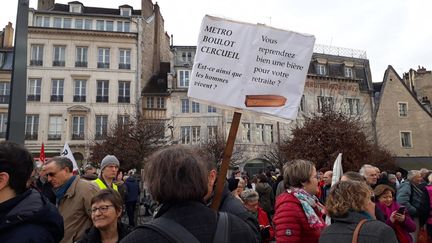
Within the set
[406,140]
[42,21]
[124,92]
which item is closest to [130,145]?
[124,92]

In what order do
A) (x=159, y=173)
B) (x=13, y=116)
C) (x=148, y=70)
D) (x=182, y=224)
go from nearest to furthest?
(x=182, y=224) < (x=159, y=173) < (x=13, y=116) < (x=148, y=70)

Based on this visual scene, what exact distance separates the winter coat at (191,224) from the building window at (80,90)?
114ft

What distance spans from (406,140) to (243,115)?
17.1 meters

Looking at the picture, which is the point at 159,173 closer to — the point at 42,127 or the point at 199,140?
the point at 199,140

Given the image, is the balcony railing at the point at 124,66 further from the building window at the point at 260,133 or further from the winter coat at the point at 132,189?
the winter coat at the point at 132,189

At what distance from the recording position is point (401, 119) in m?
38.8

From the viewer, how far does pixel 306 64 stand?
→ 356 cm

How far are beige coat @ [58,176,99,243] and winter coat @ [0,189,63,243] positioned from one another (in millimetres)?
1875

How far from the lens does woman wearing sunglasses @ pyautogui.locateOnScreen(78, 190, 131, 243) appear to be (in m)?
3.35

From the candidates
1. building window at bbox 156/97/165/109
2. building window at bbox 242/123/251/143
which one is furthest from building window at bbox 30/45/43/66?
building window at bbox 242/123/251/143

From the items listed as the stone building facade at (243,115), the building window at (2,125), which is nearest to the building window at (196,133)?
the stone building facade at (243,115)

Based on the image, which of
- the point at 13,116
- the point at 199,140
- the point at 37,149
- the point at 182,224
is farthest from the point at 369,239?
the point at 37,149

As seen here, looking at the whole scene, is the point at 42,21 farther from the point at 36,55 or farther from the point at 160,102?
the point at 160,102

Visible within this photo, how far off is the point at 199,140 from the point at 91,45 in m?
13.0
